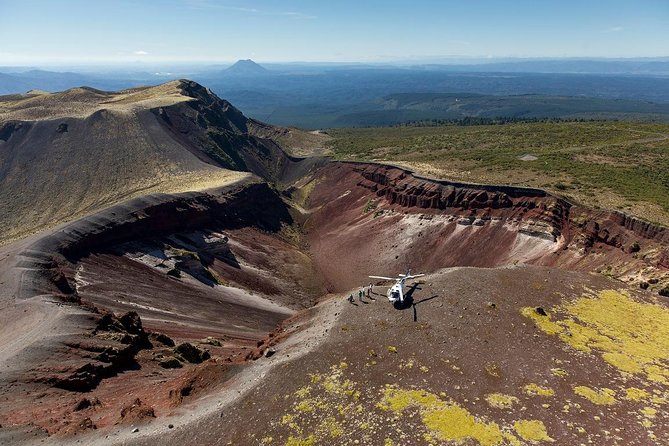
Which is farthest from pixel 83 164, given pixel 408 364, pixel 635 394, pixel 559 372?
pixel 635 394

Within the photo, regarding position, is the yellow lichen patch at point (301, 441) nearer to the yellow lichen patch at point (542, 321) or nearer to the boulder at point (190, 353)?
the boulder at point (190, 353)

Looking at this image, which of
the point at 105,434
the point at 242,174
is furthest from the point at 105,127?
the point at 105,434

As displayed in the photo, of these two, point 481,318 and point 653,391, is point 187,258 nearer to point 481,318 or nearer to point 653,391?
point 481,318

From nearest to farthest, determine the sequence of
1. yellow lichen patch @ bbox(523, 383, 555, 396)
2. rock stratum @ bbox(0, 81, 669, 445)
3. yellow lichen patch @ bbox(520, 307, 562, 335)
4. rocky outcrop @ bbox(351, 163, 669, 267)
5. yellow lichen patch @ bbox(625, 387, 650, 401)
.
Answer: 1. rock stratum @ bbox(0, 81, 669, 445)
2. yellow lichen patch @ bbox(625, 387, 650, 401)
3. yellow lichen patch @ bbox(523, 383, 555, 396)
4. yellow lichen patch @ bbox(520, 307, 562, 335)
5. rocky outcrop @ bbox(351, 163, 669, 267)

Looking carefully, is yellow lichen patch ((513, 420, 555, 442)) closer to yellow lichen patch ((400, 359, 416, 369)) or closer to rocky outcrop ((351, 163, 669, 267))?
yellow lichen patch ((400, 359, 416, 369))

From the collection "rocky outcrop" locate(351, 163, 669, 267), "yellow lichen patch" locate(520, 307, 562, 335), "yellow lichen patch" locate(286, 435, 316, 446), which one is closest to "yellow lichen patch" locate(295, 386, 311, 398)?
"yellow lichen patch" locate(286, 435, 316, 446)

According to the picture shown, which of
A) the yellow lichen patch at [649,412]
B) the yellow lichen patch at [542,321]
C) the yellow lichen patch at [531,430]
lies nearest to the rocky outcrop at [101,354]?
the yellow lichen patch at [531,430]

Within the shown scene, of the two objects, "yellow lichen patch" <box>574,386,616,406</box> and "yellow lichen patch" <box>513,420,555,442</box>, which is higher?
"yellow lichen patch" <box>513,420,555,442</box>
